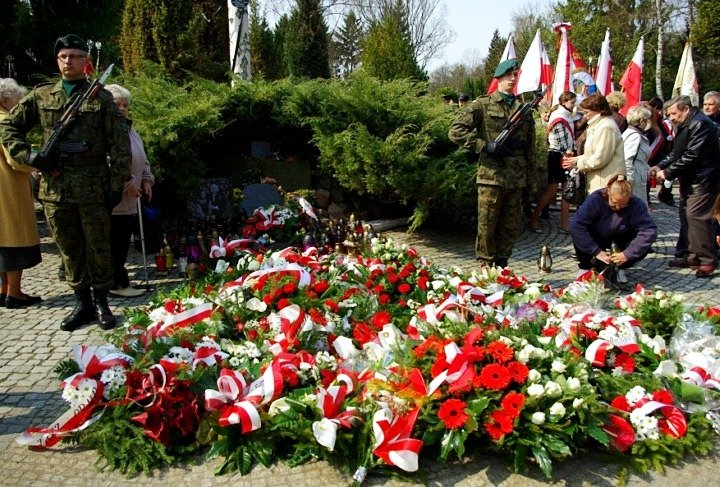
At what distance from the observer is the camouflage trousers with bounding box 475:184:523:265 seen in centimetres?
545

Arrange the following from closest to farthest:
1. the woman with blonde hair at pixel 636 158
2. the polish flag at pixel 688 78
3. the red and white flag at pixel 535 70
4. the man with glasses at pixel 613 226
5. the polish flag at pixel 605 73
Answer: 1. the man with glasses at pixel 613 226
2. the woman with blonde hair at pixel 636 158
3. the red and white flag at pixel 535 70
4. the polish flag at pixel 605 73
5. the polish flag at pixel 688 78

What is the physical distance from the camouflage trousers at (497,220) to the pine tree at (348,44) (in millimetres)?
37059

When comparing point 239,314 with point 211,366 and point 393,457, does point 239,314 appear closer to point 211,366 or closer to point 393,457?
point 211,366

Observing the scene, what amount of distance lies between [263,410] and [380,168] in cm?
428

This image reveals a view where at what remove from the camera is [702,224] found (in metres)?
6.07

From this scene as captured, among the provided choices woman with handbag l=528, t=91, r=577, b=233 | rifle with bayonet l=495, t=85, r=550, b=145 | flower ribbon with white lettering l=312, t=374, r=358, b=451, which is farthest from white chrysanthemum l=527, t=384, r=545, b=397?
woman with handbag l=528, t=91, r=577, b=233

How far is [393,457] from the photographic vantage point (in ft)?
8.75

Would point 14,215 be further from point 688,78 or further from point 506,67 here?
point 688,78

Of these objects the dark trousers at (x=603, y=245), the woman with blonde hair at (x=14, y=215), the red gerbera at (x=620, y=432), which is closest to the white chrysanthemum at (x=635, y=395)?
the red gerbera at (x=620, y=432)

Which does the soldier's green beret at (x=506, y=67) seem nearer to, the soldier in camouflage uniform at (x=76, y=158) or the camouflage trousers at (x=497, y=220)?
the camouflage trousers at (x=497, y=220)

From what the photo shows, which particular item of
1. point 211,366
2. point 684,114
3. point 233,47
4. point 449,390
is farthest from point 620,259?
point 233,47

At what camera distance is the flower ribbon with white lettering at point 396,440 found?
2.66m

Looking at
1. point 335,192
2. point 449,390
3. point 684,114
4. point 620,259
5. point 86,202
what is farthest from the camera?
point 335,192

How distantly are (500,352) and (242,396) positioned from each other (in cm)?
137
